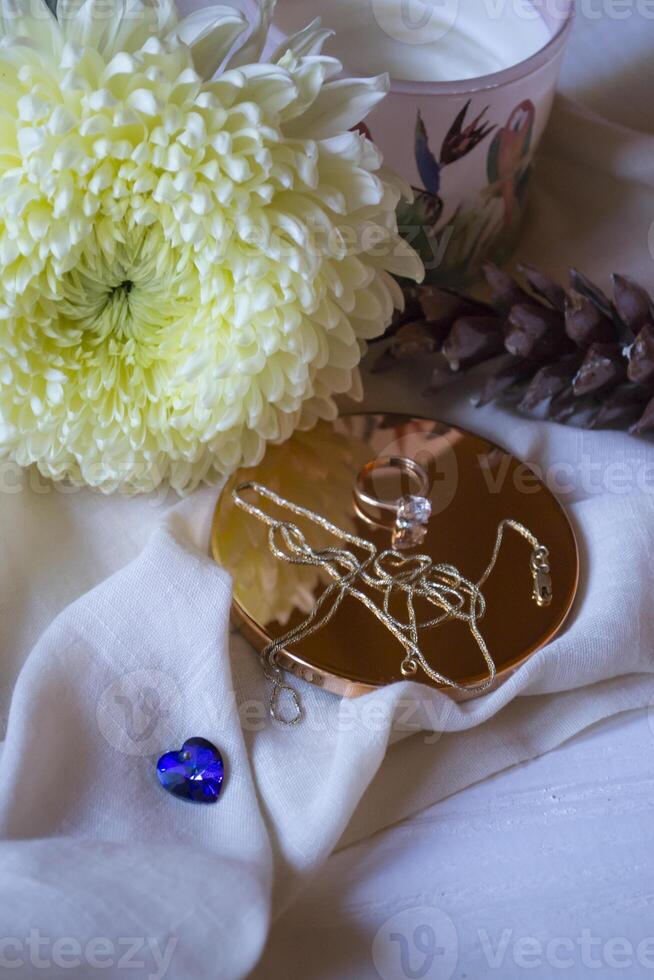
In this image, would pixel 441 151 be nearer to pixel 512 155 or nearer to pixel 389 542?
pixel 512 155

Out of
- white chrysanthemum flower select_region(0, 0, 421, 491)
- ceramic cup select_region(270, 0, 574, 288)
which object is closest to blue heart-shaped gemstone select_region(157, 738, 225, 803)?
white chrysanthemum flower select_region(0, 0, 421, 491)

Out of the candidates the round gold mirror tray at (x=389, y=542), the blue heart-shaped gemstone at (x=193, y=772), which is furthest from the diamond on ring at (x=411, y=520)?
the blue heart-shaped gemstone at (x=193, y=772)

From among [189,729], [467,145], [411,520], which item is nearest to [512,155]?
[467,145]

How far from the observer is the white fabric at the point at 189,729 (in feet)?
0.93

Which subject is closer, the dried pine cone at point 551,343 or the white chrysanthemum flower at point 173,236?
the white chrysanthemum flower at point 173,236

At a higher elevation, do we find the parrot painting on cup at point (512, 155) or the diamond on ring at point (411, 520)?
the parrot painting on cup at point (512, 155)

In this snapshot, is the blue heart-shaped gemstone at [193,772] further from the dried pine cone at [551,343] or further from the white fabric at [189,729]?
the dried pine cone at [551,343]

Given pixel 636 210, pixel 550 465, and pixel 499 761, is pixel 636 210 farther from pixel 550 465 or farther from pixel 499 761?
pixel 499 761

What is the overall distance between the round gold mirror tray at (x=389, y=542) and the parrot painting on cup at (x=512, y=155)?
114 mm

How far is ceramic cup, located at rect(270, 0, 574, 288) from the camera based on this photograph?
0.41 m

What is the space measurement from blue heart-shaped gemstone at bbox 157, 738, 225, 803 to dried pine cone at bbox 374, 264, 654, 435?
0.63 ft

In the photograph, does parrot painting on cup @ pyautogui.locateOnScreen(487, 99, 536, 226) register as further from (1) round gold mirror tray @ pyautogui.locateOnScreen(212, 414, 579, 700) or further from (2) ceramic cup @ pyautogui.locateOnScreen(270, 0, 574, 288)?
(1) round gold mirror tray @ pyautogui.locateOnScreen(212, 414, 579, 700)

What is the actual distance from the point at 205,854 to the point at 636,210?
0.38 metres

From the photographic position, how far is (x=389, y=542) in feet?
1.34
